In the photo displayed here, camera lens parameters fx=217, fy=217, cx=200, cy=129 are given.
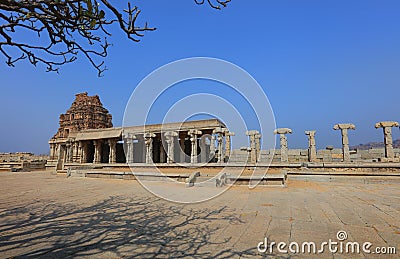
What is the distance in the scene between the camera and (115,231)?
135 inches

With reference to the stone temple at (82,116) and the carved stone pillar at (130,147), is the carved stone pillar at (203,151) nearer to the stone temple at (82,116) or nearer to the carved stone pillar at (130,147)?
the carved stone pillar at (130,147)

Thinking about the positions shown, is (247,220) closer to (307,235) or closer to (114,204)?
(307,235)

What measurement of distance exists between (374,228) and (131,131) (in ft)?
71.5

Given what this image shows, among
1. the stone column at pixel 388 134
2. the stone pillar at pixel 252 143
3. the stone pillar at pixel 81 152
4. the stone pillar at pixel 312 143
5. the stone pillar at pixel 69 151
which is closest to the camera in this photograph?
the stone column at pixel 388 134

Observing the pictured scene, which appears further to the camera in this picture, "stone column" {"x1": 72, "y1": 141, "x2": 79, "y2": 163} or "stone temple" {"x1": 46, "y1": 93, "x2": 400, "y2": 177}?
"stone column" {"x1": 72, "y1": 141, "x2": 79, "y2": 163}

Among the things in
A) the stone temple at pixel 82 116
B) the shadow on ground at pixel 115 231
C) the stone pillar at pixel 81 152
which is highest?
the stone temple at pixel 82 116

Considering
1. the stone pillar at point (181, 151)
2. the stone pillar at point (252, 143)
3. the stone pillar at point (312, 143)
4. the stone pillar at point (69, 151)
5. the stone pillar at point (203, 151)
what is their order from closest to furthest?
the stone pillar at point (312, 143) → the stone pillar at point (252, 143) → the stone pillar at point (69, 151) → the stone pillar at point (181, 151) → the stone pillar at point (203, 151)

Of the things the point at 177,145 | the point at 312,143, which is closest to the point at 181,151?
the point at 177,145

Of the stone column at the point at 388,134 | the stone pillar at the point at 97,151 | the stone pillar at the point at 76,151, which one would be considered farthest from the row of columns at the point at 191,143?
the stone column at the point at 388,134

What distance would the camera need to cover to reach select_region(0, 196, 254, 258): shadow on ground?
2.67 meters

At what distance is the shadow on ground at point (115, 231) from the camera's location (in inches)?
105

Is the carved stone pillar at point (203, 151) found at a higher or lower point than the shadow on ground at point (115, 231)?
higher

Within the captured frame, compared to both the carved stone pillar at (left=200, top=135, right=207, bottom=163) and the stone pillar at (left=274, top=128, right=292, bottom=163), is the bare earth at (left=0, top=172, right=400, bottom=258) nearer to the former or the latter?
the stone pillar at (left=274, top=128, right=292, bottom=163)

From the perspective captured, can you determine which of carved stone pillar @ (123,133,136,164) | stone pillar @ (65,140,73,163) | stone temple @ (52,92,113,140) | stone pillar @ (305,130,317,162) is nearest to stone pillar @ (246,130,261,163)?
stone pillar @ (305,130,317,162)
